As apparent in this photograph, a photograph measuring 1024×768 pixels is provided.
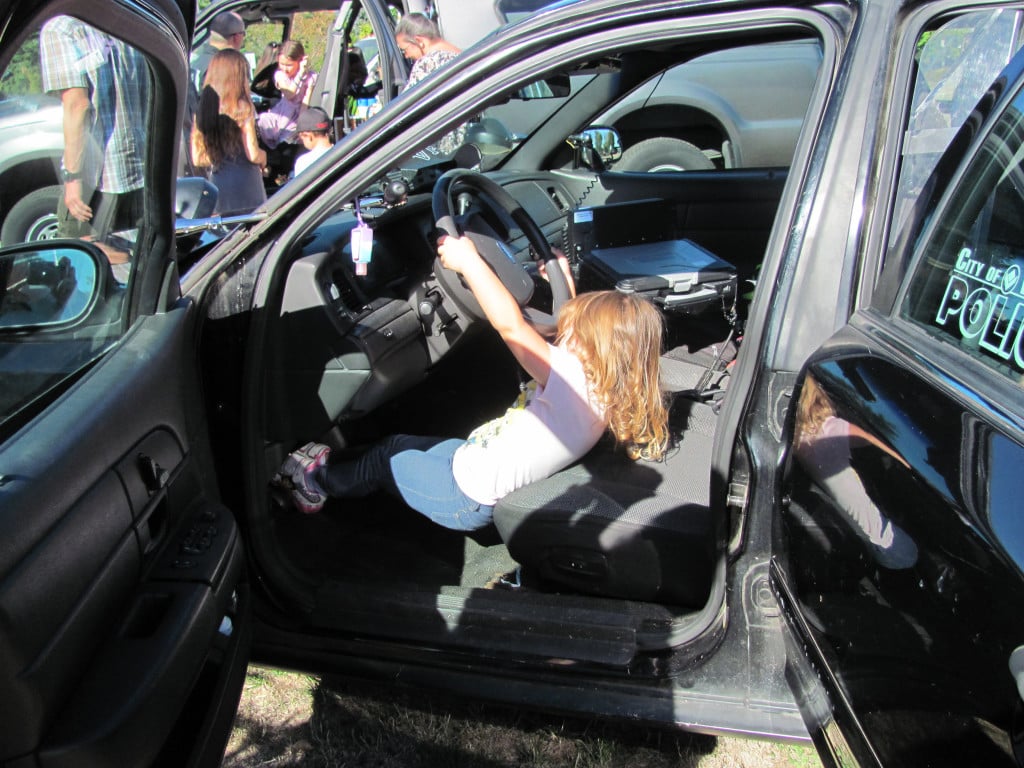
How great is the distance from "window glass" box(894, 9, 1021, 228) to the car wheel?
1.48 m

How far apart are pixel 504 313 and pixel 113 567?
115 cm

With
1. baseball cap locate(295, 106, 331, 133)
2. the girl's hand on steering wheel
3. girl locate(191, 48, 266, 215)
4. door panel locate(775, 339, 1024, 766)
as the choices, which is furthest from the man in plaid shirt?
baseball cap locate(295, 106, 331, 133)

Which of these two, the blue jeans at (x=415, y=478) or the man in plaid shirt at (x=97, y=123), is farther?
the blue jeans at (x=415, y=478)

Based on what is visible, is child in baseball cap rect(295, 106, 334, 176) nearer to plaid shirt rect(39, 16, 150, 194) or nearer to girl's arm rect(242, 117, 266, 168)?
girl's arm rect(242, 117, 266, 168)

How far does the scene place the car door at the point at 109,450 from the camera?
1.12m

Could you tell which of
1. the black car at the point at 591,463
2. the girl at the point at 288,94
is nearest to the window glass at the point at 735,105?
the girl at the point at 288,94

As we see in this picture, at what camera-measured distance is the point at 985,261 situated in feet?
3.81

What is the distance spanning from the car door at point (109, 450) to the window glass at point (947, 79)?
138cm

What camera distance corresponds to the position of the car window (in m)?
1.17

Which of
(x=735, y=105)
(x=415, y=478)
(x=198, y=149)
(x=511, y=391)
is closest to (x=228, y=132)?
(x=198, y=149)

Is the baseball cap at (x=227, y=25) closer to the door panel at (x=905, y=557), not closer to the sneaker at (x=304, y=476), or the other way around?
the sneaker at (x=304, y=476)

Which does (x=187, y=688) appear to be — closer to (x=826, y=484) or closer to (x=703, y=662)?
(x=703, y=662)

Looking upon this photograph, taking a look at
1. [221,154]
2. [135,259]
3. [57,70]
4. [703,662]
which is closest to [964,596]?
[703,662]

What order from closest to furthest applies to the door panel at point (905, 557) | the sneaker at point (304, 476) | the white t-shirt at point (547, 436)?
1. the door panel at point (905, 557)
2. the white t-shirt at point (547, 436)
3. the sneaker at point (304, 476)
